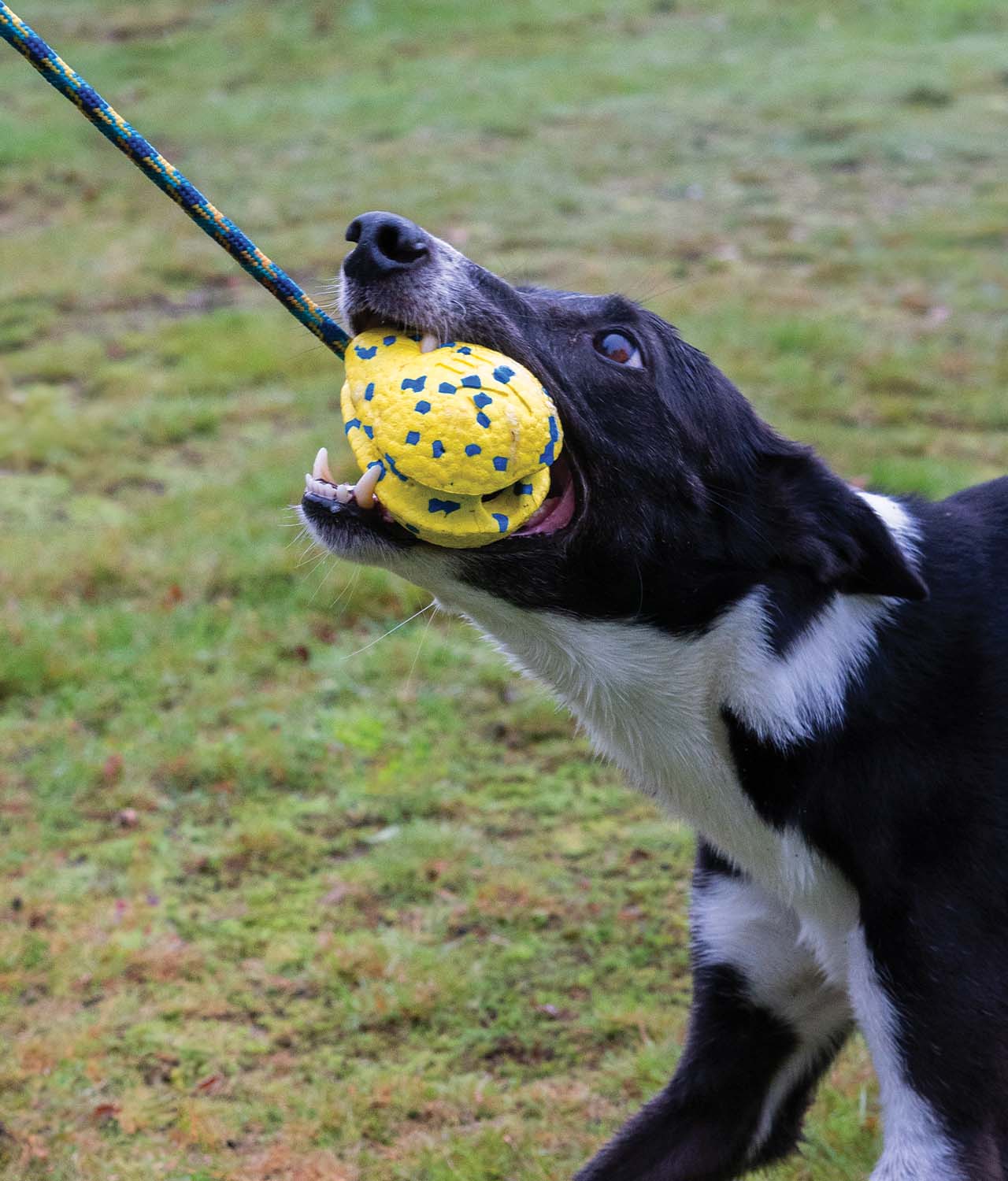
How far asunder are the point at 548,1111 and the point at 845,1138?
2.03ft

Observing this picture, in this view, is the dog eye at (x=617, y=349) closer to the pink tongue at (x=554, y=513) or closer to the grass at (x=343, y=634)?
the pink tongue at (x=554, y=513)

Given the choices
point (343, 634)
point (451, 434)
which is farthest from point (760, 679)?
point (343, 634)

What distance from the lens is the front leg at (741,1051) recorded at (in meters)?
2.85

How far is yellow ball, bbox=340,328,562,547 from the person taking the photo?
240cm

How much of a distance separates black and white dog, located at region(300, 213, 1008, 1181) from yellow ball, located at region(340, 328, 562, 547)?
8 cm

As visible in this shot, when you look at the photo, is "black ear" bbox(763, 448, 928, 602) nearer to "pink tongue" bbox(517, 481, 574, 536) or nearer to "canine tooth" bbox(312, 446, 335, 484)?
"pink tongue" bbox(517, 481, 574, 536)

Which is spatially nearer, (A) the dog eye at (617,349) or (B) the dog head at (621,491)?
(B) the dog head at (621,491)

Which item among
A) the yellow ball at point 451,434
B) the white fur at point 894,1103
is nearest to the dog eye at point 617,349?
the yellow ball at point 451,434

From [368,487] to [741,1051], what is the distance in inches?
51.1

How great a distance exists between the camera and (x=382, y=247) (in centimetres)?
256

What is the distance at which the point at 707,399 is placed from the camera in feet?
9.18

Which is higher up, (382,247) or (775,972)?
(382,247)

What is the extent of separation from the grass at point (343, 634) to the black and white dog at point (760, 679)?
1.73 feet

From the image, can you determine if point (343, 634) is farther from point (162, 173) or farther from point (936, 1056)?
point (936, 1056)
